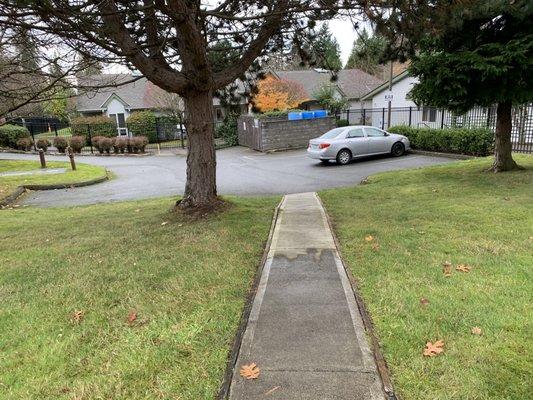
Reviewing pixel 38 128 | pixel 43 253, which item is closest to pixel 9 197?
pixel 43 253

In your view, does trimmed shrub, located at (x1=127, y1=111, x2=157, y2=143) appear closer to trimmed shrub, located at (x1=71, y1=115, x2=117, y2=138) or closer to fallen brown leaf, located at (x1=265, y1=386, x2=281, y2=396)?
trimmed shrub, located at (x1=71, y1=115, x2=117, y2=138)

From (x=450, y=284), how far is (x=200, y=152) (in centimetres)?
480

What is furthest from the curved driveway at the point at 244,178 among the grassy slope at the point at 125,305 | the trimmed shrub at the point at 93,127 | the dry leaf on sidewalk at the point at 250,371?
the trimmed shrub at the point at 93,127

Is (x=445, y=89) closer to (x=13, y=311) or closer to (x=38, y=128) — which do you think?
(x=13, y=311)

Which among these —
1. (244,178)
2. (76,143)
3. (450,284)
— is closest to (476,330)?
(450,284)

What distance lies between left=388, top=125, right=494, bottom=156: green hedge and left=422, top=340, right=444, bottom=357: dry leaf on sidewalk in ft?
47.1

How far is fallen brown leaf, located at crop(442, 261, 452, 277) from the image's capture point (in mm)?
4316

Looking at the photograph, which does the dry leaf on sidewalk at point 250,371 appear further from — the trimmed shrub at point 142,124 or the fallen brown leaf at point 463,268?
the trimmed shrub at point 142,124

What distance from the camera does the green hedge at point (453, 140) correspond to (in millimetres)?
15414

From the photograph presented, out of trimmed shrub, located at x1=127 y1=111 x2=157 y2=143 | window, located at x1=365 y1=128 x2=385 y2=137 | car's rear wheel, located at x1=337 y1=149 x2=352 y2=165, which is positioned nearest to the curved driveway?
car's rear wheel, located at x1=337 y1=149 x2=352 y2=165

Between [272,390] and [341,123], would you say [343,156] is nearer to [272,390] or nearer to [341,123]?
[341,123]

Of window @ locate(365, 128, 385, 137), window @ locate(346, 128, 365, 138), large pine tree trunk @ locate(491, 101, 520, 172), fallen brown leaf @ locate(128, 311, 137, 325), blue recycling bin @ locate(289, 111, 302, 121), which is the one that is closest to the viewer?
fallen brown leaf @ locate(128, 311, 137, 325)

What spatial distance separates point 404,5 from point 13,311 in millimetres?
6212

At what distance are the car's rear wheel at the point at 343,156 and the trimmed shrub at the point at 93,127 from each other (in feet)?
80.3
